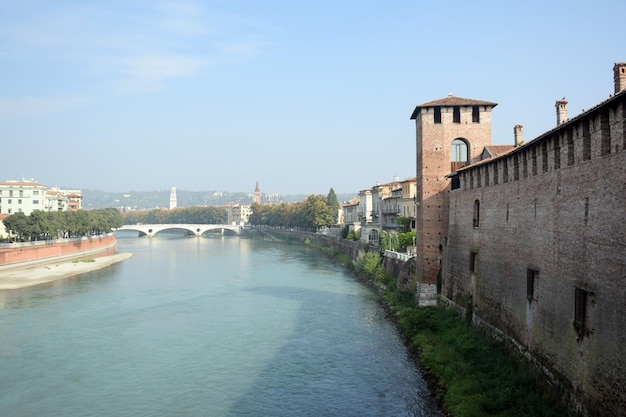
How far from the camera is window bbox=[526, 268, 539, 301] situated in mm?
15000

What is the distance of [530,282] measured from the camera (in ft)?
50.2

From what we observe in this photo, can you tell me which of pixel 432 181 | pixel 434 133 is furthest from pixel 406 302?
pixel 434 133

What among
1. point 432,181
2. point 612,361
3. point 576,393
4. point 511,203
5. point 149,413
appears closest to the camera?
point 612,361

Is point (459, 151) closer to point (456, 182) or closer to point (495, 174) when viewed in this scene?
point (456, 182)

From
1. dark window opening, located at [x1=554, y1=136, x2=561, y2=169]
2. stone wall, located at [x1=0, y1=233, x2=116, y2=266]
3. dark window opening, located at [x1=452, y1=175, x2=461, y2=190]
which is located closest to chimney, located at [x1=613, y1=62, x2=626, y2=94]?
dark window opening, located at [x1=554, y1=136, x2=561, y2=169]

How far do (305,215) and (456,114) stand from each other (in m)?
69.2

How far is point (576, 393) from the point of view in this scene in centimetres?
1154

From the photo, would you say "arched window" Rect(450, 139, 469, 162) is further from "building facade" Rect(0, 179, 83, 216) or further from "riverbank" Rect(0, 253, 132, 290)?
"building facade" Rect(0, 179, 83, 216)

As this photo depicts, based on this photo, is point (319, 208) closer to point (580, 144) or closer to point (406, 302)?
point (406, 302)

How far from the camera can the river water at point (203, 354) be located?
15.9 metres

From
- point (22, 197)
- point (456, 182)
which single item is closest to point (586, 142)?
point (456, 182)

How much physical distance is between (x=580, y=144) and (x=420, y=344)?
410 inches

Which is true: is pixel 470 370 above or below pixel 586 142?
below

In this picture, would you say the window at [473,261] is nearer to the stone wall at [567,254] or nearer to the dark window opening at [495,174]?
the stone wall at [567,254]
